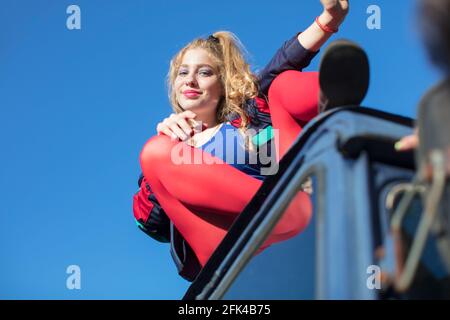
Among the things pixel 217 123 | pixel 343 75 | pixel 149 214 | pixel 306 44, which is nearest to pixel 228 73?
pixel 217 123

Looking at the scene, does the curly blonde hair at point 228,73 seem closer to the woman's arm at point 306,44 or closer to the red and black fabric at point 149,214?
the woman's arm at point 306,44

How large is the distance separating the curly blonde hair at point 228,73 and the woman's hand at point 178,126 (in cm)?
26

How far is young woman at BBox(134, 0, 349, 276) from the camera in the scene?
2.60m

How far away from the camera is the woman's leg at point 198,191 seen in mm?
2559

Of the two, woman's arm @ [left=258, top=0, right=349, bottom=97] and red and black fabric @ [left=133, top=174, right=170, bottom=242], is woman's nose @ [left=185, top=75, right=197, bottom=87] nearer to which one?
woman's arm @ [left=258, top=0, right=349, bottom=97]

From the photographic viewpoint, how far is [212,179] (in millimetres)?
2564

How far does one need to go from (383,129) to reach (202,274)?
0.93m

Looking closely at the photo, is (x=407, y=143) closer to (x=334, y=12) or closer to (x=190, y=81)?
(x=334, y=12)

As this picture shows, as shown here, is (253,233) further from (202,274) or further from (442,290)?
(442,290)

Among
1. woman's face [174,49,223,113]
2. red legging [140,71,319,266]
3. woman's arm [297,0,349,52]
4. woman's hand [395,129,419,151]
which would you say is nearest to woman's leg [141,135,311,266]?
red legging [140,71,319,266]

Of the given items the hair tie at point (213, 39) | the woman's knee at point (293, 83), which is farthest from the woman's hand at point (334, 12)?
the hair tie at point (213, 39)

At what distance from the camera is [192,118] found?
3.00m

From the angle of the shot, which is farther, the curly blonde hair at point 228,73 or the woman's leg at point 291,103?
the curly blonde hair at point 228,73
